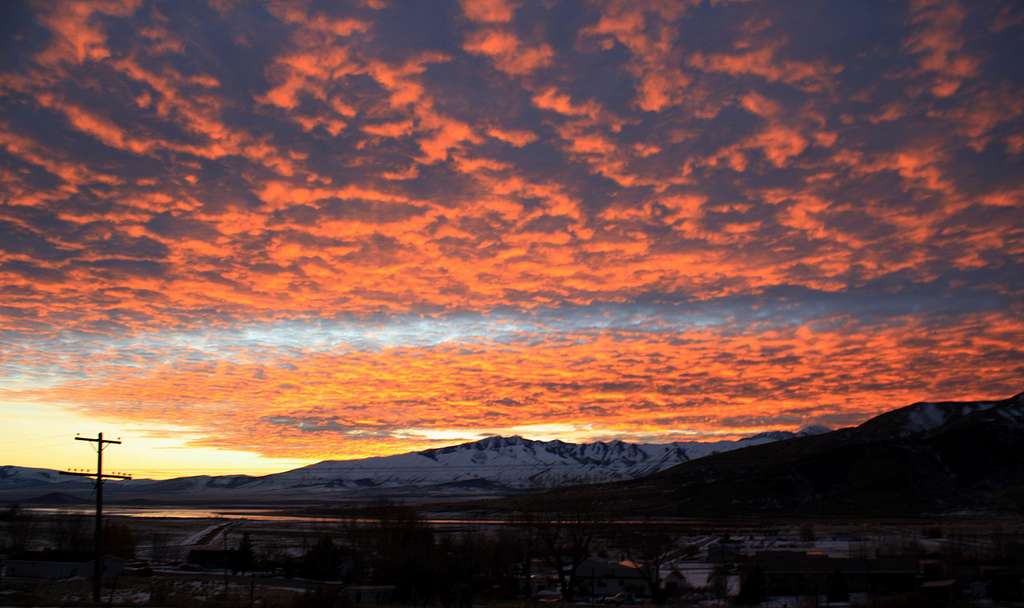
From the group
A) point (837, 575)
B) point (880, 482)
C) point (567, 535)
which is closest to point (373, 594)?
point (837, 575)

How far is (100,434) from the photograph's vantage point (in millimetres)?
47594

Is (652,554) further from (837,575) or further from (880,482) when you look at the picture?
(880,482)

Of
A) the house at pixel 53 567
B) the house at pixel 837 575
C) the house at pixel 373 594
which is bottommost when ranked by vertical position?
the house at pixel 837 575

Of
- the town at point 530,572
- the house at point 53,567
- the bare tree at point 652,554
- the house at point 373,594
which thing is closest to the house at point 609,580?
the town at point 530,572

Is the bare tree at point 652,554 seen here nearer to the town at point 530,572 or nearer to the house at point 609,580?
the town at point 530,572

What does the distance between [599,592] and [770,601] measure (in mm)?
11677

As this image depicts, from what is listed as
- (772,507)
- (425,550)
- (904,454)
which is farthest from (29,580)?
(904,454)

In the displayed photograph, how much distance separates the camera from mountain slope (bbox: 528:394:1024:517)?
15962 centimetres

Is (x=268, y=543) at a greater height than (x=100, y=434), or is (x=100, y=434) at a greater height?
(x=100, y=434)

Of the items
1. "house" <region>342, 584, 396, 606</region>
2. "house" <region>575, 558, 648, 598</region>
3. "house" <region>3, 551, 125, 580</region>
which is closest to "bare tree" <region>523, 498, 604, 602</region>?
"house" <region>575, 558, 648, 598</region>

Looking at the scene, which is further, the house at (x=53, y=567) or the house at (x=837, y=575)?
the house at (x=53, y=567)

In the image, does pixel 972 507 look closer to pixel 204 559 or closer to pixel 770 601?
pixel 770 601

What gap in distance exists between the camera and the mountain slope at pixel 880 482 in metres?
160

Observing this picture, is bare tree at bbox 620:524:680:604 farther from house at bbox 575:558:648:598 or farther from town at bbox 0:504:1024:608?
house at bbox 575:558:648:598
